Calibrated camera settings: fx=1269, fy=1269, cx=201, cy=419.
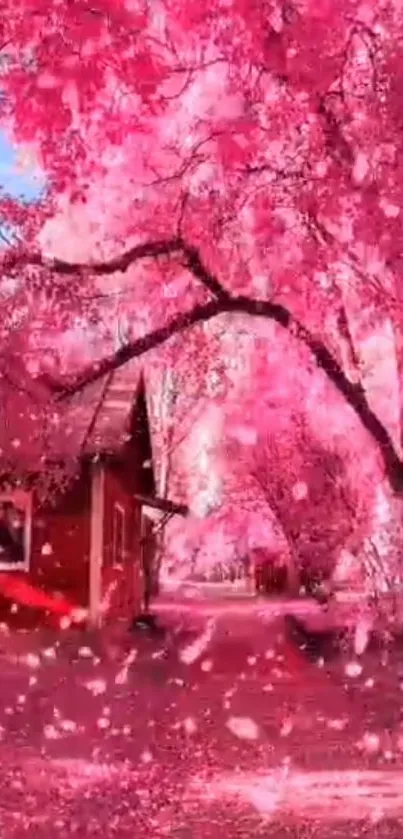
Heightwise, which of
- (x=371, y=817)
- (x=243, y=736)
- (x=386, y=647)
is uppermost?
(x=386, y=647)

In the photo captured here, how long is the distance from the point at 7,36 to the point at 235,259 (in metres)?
0.60

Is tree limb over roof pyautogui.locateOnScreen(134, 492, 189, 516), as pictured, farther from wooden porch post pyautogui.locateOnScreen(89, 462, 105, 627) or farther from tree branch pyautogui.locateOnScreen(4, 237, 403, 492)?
tree branch pyautogui.locateOnScreen(4, 237, 403, 492)

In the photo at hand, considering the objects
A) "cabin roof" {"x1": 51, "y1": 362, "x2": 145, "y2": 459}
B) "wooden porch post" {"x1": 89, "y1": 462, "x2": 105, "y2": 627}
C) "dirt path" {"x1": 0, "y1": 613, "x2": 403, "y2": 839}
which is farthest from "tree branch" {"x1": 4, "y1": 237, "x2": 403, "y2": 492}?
"dirt path" {"x1": 0, "y1": 613, "x2": 403, "y2": 839}

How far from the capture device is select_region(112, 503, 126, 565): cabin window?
222cm

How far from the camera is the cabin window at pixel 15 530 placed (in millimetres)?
2277

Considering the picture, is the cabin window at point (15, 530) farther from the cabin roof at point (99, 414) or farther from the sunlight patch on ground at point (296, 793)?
the sunlight patch on ground at point (296, 793)

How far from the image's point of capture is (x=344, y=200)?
2.34 meters

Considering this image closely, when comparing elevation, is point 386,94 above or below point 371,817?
above

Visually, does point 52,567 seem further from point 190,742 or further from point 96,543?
point 190,742

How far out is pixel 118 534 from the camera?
2.24m

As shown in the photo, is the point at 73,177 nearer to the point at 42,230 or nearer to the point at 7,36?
the point at 42,230

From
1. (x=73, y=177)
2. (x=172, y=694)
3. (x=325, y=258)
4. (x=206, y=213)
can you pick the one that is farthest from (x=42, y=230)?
(x=172, y=694)

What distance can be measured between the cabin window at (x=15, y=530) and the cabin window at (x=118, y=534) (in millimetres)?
160

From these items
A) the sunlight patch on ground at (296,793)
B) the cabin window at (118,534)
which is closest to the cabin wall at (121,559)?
the cabin window at (118,534)
